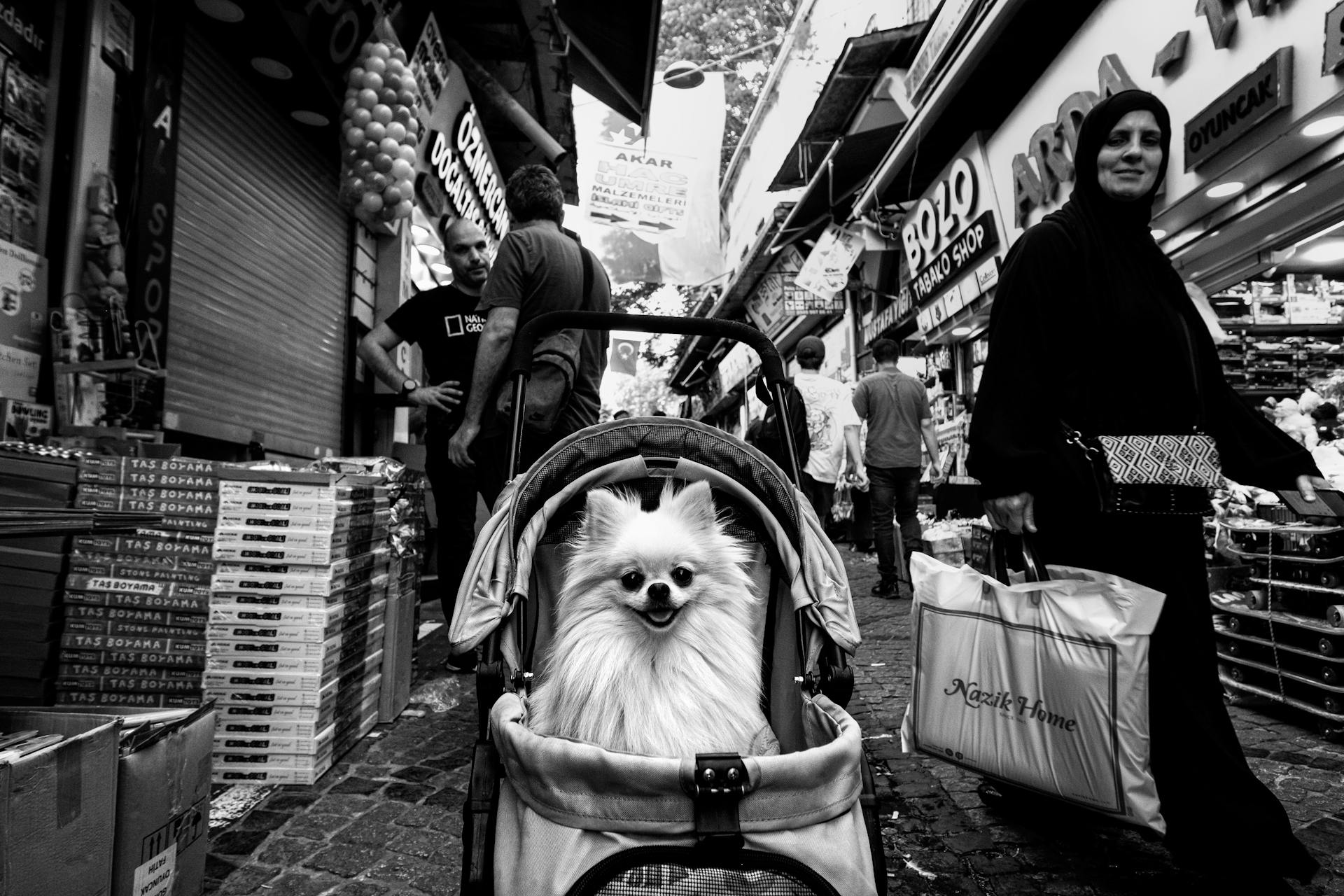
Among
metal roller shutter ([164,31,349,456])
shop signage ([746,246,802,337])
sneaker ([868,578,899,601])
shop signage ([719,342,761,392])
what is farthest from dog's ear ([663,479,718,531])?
shop signage ([719,342,761,392])

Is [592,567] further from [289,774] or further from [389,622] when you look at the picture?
[389,622]

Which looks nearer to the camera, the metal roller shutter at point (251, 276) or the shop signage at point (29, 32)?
the shop signage at point (29, 32)

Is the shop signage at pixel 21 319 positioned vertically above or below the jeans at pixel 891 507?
above

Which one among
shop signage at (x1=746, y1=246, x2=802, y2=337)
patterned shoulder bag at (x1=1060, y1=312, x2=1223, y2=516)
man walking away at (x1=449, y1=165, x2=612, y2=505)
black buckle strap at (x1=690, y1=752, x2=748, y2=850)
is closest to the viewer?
black buckle strap at (x1=690, y1=752, x2=748, y2=850)

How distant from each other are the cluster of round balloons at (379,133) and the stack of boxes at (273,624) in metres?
3.27

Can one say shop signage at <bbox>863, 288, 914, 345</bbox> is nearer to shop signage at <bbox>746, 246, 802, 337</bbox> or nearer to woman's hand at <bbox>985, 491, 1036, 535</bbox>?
shop signage at <bbox>746, 246, 802, 337</bbox>

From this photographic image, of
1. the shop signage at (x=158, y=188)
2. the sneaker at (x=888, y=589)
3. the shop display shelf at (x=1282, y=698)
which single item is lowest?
the shop display shelf at (x=1282, y=698)

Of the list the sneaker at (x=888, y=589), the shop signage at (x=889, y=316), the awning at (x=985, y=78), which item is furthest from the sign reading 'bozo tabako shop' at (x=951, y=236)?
the sneaker at (x=888, y=589)

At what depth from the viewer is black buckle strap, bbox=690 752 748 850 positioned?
4.36 ft

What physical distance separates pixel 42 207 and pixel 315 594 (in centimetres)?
232

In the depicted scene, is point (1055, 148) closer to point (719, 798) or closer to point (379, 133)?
point (379, 133)

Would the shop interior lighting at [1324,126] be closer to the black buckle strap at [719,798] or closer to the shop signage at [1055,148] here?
the shop signage at [1055,148]

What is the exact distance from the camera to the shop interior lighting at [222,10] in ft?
15.5

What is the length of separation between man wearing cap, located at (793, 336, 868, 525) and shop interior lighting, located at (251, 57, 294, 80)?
502 centimetres
